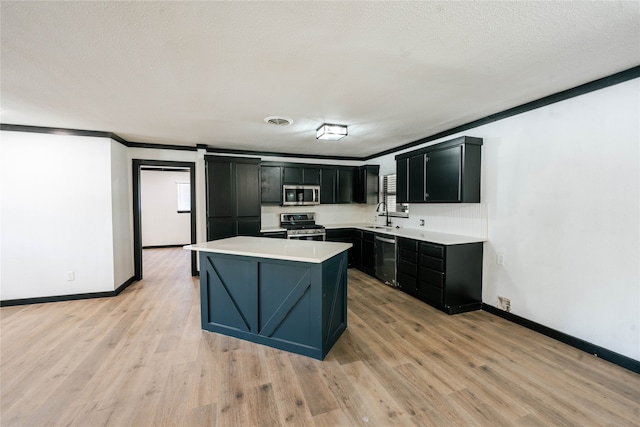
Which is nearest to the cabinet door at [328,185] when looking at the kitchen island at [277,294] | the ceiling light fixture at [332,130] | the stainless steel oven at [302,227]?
the stainless steel oven at [302,227]

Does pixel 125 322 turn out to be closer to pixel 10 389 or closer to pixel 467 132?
pixel 10 389

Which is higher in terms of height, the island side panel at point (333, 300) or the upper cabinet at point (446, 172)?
the upper cabinet at point (446, 172)

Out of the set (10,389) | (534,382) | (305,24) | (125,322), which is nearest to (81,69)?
(305,24)

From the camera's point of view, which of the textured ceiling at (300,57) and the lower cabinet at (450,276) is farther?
the lower cabinet at (450,276)

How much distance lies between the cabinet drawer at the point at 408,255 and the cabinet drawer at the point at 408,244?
0.05 m

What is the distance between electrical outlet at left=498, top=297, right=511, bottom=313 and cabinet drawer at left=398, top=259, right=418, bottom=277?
103 cm

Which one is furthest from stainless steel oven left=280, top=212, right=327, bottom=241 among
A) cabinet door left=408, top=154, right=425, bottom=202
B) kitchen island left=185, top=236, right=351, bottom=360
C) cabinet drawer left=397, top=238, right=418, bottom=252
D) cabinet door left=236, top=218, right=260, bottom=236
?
kitchen island left=185, top=236, right=351, bottom=360

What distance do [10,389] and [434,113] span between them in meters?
Answer: 4.71

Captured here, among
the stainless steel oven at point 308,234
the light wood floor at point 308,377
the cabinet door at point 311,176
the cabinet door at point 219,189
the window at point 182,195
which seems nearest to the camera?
the light wood floor at point 308,377

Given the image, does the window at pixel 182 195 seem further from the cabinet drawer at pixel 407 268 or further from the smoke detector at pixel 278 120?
the cabinet drawer at pixel 407 268

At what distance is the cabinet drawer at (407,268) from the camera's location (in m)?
3.93

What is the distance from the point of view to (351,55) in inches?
75.9

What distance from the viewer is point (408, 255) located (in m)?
4.07

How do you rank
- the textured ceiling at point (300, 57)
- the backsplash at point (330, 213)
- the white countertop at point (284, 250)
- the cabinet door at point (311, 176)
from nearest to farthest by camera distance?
the textured ceiling at point (300, 57) < the white countertop at point (284, 250) < the cabinet door at point (311, 176) < the backsplash at point (330, 213)
